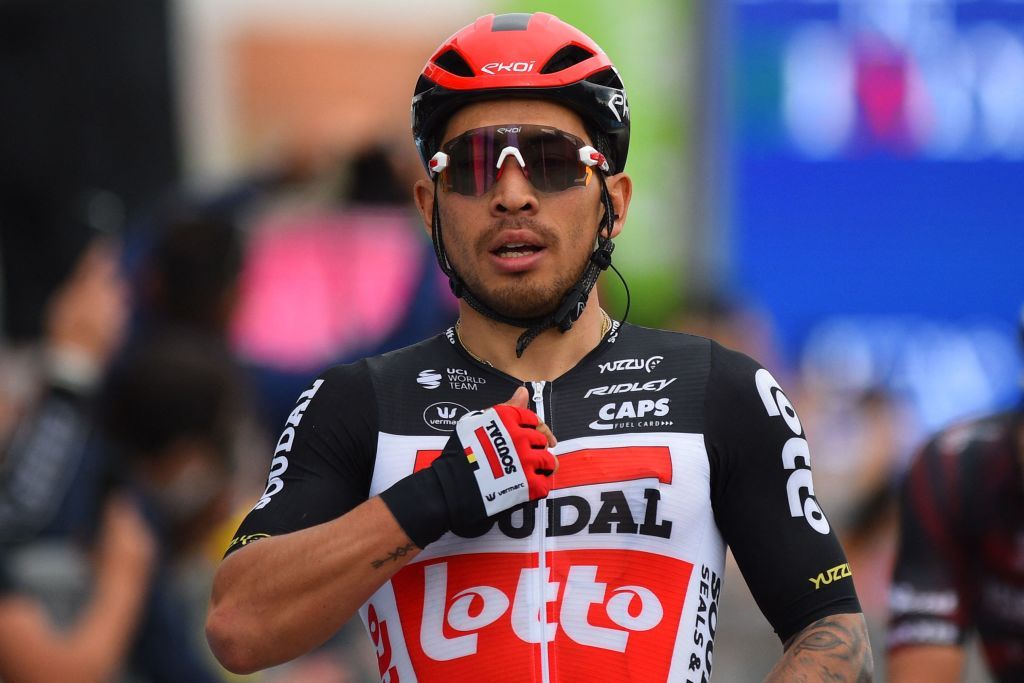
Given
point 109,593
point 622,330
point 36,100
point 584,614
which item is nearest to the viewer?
point 584,614

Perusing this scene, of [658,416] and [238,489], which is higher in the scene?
[658,416]

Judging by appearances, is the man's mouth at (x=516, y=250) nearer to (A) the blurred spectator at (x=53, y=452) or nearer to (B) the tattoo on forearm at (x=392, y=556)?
(B) the tattoo on forearm at (x=392, y=556)

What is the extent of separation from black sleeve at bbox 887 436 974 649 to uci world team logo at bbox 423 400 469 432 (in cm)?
226

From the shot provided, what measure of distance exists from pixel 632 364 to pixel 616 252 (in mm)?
10608

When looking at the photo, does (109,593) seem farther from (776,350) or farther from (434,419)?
(776,350)

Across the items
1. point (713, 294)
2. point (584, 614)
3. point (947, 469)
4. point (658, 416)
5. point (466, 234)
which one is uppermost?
point (466, 234)

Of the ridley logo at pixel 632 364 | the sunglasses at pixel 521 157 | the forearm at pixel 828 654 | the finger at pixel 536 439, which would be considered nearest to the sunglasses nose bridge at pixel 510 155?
the sunglasses at pixel 521 157

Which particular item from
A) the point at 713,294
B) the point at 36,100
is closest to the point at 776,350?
the point at 713,294

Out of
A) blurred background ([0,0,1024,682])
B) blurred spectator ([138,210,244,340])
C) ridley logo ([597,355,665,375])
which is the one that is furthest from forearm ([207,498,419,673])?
blurred spectator ([138,210,244,340])

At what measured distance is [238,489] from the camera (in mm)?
7598

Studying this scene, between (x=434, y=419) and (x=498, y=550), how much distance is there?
380 millimetres

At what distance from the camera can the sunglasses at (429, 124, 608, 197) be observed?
4.12 meters

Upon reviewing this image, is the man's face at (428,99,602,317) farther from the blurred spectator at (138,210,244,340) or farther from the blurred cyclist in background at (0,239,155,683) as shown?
the blurred spectator at (138,210,244,340)

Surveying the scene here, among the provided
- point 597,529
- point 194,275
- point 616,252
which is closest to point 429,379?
point 597,529
